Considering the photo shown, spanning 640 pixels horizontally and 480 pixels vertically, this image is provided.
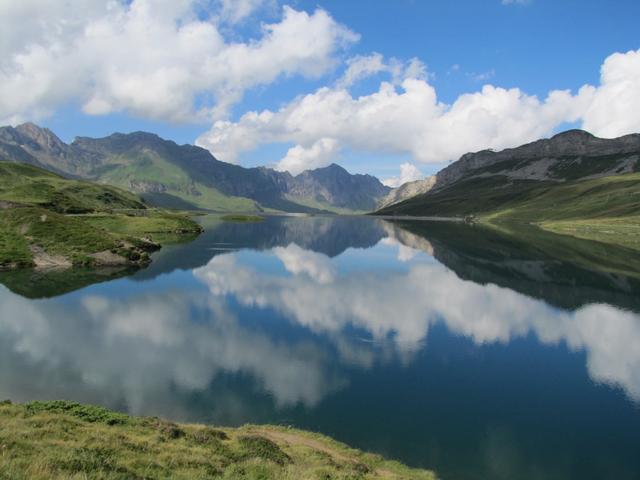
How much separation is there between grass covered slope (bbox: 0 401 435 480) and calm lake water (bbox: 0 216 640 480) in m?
3.81

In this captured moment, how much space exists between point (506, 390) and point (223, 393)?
25770mm

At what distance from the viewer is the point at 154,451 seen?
2241 centimetres

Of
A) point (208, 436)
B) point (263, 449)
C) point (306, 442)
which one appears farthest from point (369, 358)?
point (208, 436)

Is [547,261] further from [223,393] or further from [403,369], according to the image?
[223,393]

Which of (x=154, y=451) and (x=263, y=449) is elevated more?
(x=154, y=451)

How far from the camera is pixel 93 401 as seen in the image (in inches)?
1391

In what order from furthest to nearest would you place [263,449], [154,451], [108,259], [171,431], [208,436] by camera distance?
1. [108,259]
2. [208,436]
3. [171,431]
4. [263,449]
5. [154,451]

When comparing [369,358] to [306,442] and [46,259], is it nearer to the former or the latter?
[306,442]

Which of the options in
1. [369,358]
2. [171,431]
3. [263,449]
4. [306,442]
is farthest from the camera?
[369,358]

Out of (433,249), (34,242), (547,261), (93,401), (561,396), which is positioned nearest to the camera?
(93,401)

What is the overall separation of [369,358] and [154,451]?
28.9 metres

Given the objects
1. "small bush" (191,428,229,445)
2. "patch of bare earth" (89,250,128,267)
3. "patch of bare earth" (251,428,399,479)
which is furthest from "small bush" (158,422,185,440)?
"patch of bare earth" (89,250,128,267)

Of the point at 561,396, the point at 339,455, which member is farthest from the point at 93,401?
the point at 561,396

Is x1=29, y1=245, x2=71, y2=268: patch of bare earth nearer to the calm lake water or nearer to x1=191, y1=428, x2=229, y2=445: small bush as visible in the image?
the calm lake water
